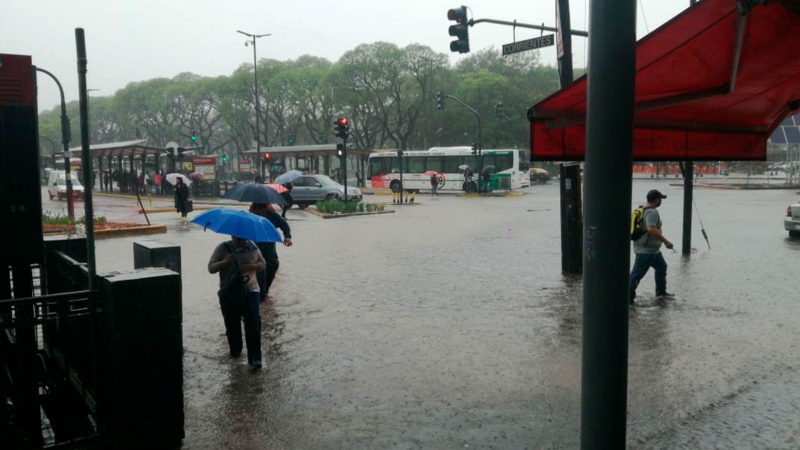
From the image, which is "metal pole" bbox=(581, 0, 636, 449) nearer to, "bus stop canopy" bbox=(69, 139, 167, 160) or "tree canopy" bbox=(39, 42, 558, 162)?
"bus stop canopy" bbox=(69, 139, 167, 160)

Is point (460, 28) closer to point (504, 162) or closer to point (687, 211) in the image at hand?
point (687, 211)

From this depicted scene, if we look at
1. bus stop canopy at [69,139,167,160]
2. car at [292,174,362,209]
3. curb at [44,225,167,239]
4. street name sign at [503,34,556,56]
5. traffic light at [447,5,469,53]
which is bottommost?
curb at [44,225,167,239]

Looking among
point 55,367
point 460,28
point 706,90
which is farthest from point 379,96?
point 706,90

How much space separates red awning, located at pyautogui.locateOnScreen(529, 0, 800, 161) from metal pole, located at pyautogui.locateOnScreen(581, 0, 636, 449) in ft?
4.20

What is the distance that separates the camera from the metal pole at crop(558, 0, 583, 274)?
11.1 meters

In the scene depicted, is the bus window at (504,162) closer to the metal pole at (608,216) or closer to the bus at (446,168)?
the bus at (446,168)

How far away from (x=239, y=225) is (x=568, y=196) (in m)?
6.89

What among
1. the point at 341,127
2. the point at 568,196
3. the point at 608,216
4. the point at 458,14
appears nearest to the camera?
the point at 608,216

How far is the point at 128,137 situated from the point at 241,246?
9542 centimetres

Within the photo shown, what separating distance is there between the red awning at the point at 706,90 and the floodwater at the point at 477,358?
6.81 ft

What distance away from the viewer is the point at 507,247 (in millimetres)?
15578

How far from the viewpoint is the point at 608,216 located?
287 centimetres

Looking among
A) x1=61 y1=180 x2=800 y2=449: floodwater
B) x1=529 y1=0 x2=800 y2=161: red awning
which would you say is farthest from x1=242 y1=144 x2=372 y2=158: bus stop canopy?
x1=529 y1=0 x2=800 y2=161: red awning

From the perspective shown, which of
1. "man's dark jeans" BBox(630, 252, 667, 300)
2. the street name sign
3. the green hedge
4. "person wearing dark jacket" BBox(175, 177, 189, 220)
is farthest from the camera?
the green hedge
